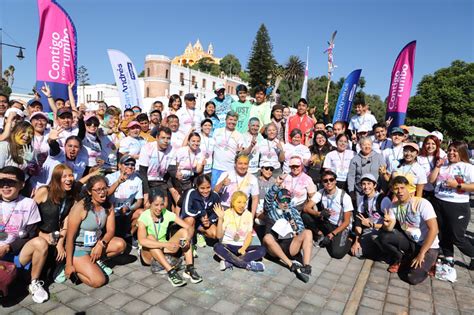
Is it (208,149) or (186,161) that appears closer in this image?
(186,161)

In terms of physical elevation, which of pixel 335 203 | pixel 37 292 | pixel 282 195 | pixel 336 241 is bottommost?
pixel 37 292

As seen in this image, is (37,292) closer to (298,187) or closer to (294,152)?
(298,187)

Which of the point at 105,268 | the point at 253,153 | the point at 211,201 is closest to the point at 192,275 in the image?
the point at 105,268

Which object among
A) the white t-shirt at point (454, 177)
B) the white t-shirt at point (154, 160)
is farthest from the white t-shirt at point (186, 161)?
the white t-shirt at point (454, 177)

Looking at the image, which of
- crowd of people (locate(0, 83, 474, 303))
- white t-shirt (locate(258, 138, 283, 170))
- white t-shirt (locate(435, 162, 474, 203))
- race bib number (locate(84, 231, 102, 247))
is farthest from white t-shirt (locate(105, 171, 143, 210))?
white t-shirt (locate(435, 162, 474, 203))

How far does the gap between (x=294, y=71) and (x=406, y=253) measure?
68.6m

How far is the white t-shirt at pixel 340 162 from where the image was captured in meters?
6.07

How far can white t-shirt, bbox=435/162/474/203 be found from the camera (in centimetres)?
474

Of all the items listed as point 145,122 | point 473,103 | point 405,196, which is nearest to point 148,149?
point 145,122

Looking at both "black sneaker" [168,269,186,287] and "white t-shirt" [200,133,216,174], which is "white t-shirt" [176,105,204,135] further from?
"black sneaker" [168,269,186,287]

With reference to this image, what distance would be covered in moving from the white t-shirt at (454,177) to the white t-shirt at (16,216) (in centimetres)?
608

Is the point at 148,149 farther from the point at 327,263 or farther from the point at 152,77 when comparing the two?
the point at 152,77

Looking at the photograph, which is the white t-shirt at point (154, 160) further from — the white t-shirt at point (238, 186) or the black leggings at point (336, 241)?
the black leggings at point (336, 241)

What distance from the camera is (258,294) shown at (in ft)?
12.8
